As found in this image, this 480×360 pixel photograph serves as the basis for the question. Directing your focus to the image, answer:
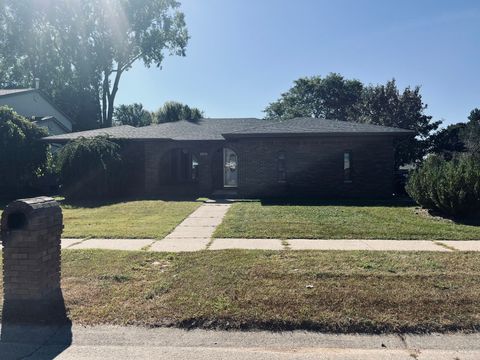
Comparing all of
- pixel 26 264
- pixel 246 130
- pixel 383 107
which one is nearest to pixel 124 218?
pixel 26 264

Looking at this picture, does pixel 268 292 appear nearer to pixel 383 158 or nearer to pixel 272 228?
pixel 272 228

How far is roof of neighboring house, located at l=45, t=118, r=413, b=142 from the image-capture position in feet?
56.9

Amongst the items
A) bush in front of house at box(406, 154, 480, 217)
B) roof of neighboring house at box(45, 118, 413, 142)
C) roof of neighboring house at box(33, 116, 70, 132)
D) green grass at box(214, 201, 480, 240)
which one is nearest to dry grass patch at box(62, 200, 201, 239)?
green grass at box(214, 201, 480, 240)

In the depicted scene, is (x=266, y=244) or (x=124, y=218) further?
(x=124, y=218)

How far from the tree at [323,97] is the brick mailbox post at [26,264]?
4760 centimetres

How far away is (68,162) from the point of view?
1759cm

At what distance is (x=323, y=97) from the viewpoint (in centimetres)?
5056

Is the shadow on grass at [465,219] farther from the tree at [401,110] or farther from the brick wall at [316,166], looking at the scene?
the tree at [401,110]

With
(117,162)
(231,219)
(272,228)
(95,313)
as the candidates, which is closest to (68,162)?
(117,162)

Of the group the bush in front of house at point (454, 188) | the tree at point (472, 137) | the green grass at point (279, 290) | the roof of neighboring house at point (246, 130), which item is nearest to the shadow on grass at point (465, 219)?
the bush in front of house at point (454, 188)

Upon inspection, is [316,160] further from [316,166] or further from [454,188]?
[454,188]

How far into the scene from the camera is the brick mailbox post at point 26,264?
13.7 ft

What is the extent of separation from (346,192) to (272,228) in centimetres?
943

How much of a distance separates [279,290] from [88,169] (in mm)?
14813
